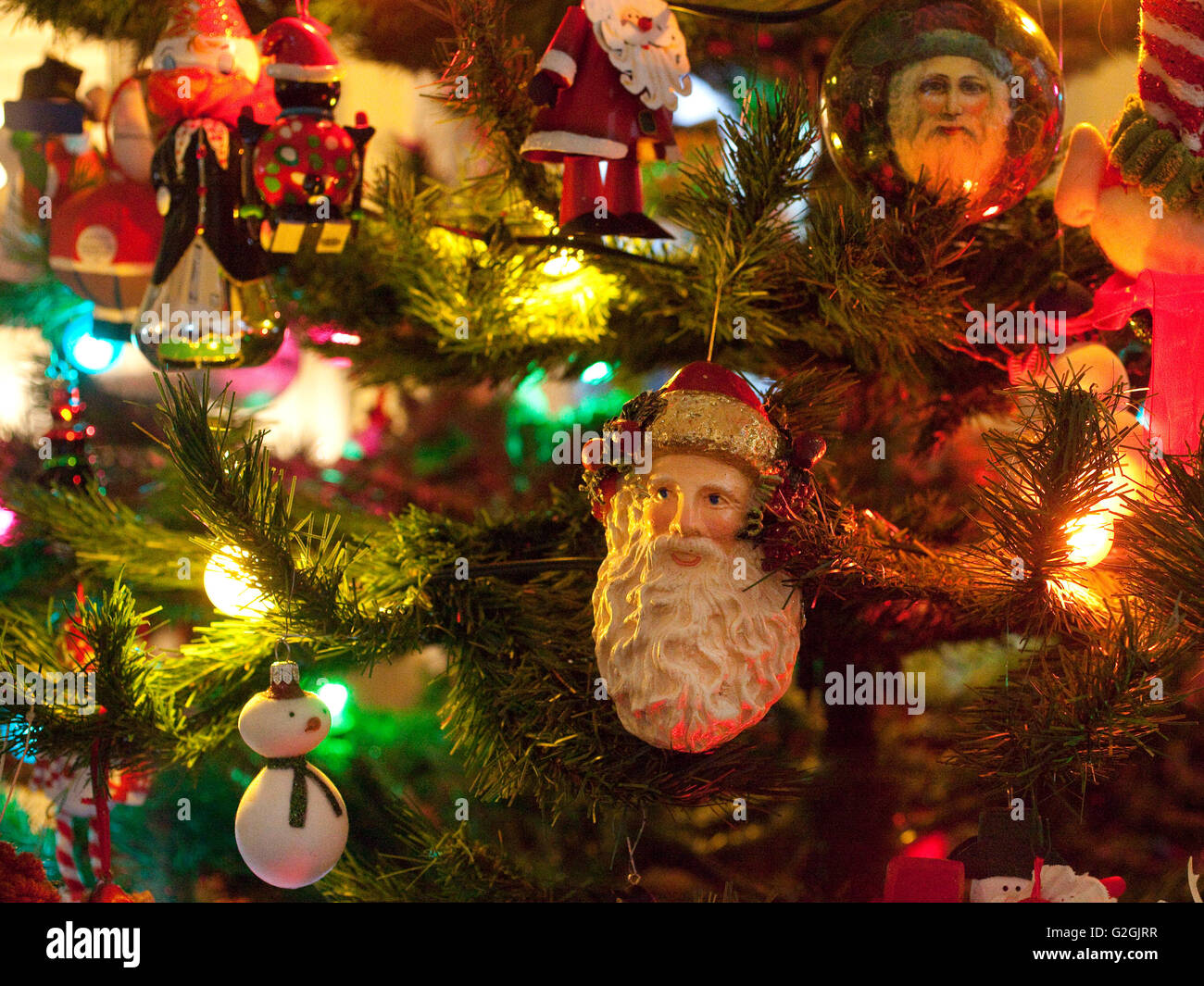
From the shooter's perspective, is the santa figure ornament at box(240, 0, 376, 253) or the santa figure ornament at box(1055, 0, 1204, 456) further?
the santa figure ornament at box(240, 0, 376, 253)

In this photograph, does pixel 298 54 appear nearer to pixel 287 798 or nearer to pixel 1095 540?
pixel 287 798

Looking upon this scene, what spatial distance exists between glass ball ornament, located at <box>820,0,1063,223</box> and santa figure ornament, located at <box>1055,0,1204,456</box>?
0.04m

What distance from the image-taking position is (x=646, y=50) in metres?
0.85

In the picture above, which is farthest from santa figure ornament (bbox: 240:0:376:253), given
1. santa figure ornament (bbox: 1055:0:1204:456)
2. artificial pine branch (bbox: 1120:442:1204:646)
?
artificial pine branch (bbox: 1120:442:1204:646)

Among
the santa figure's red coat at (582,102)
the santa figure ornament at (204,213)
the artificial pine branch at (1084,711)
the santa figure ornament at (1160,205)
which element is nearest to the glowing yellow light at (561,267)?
the santa figure's red coat at (582,102)

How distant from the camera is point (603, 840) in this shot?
4.28 ft

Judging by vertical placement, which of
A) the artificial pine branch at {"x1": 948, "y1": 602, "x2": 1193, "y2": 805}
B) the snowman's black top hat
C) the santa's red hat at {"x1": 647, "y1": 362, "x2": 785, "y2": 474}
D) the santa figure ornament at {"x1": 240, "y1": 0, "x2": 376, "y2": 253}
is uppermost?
A: the santa figure ornament at {"x1": 240, "y1": 0, "x2": 376, "y2": 253}

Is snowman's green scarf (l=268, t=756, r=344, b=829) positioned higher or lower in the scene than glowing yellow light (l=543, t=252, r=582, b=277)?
lower

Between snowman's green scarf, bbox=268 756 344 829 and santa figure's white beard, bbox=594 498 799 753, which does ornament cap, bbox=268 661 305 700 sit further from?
santa figure's white beard, bbox=594 498 799 753

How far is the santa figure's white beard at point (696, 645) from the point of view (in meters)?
0.70

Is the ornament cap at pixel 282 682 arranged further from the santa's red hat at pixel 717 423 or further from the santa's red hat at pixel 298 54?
the santa's red hat at pixel 298 54

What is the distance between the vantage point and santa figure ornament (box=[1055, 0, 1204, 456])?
679 mm

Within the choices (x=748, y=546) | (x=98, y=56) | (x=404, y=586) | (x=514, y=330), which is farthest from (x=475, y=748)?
(x=98, y=56)

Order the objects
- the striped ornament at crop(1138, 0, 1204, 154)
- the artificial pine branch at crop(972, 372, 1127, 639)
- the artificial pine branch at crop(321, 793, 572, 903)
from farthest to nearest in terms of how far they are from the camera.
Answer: the artificial pine branch at crop(321, 793, 572, 903), the striped ornament at crop(1138, 0, 1204, 154), the artificial pine branch at crop(972, 372, 1127, 639)
